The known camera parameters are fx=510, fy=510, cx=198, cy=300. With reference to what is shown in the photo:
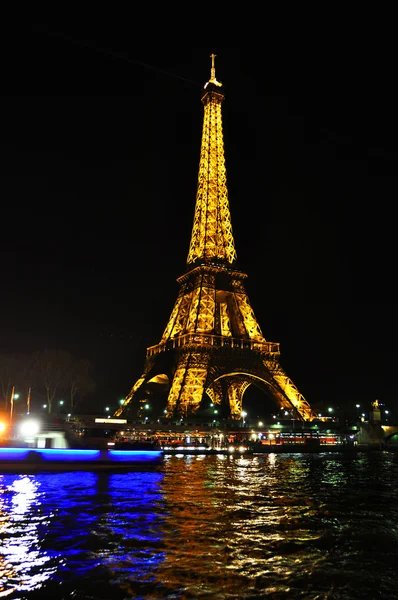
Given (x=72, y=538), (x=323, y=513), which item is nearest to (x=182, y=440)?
(x=323, y=513)

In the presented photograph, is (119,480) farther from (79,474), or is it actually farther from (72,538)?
(72,538)

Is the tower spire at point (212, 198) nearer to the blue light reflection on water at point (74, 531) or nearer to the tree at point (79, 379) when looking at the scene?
the tree at point (79, 379)

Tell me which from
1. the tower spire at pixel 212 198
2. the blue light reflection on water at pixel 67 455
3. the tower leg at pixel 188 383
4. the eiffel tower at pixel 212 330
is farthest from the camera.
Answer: the tower spire at pixel 212 198

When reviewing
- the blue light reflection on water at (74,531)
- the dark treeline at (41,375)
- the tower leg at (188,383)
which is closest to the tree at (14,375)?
the dark treeline at (41,375)

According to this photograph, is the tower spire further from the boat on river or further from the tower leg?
the boat on river

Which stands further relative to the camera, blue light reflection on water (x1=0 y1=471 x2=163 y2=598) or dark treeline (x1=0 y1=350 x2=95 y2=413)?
dark treeline (x1=0 y1=350 x2=95 y2=413)

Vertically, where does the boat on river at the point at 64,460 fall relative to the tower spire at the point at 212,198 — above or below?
below

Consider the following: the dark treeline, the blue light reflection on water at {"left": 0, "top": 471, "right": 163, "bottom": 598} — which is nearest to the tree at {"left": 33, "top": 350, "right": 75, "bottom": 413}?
the dark treeline
